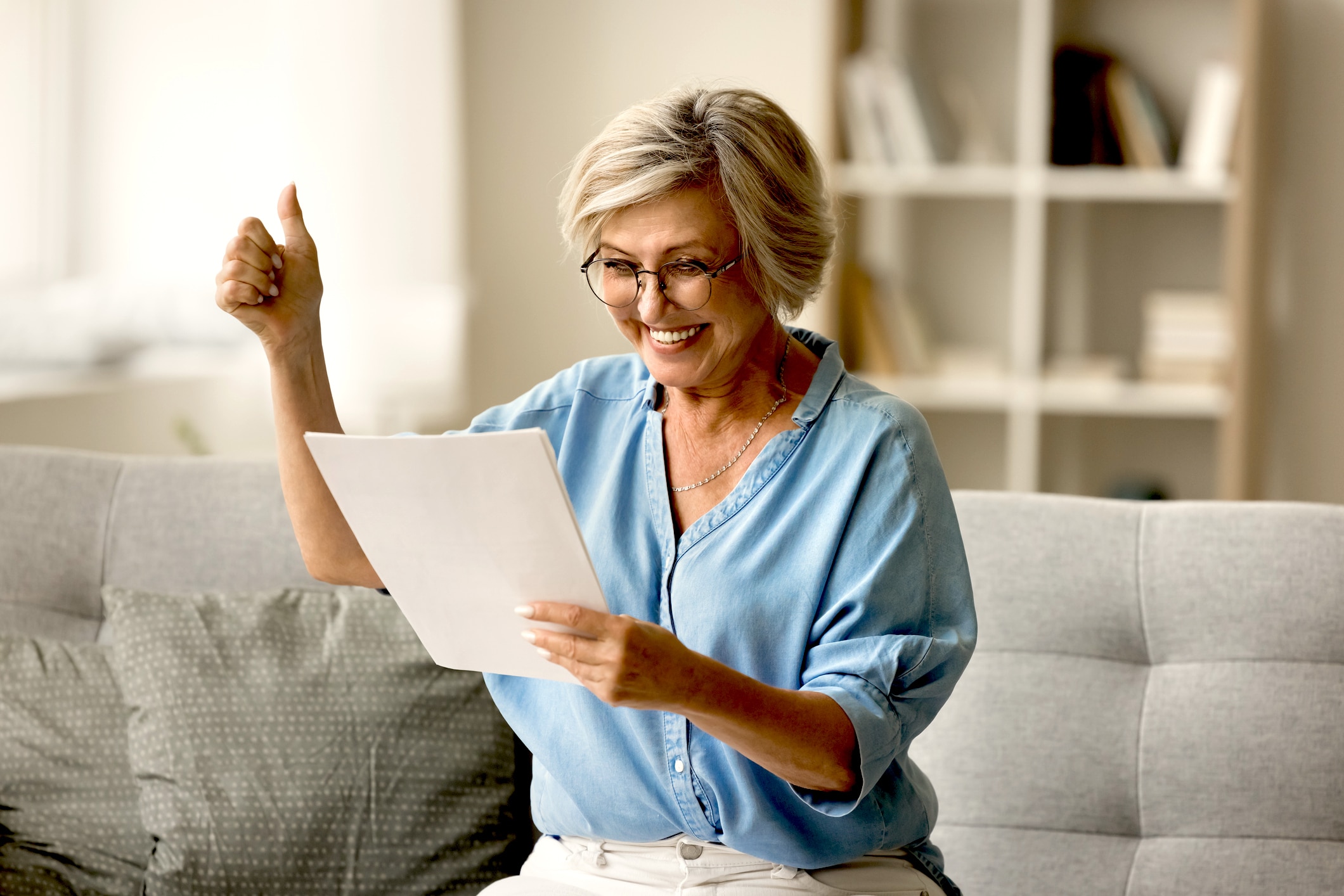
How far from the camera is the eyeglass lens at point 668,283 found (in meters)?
1.17

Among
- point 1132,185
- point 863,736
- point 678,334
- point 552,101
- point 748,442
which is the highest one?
point 552,101

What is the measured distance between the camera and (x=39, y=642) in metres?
1.62

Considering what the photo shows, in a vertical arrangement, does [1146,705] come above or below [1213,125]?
below

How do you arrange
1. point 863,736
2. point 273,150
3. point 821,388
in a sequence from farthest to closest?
1. point 273,150
2. point 821,388
3. point 863,736

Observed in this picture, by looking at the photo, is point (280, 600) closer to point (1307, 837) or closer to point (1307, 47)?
point (1307, 837)

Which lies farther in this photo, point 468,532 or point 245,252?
point 245,252

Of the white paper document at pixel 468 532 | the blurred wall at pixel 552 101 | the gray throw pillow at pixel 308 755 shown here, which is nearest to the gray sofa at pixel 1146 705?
the gray throw pillow at pixel 308 755

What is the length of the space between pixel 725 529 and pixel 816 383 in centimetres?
17

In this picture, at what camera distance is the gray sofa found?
55.6 inches

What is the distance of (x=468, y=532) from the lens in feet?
3.24

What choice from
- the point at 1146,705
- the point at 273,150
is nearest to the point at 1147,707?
the point at 1146,705

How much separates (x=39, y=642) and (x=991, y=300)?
8.31ft

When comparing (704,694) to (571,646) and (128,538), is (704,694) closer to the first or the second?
(571,646)

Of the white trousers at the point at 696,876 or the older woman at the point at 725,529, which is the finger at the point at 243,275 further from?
the white trousers at the point at 696,876
